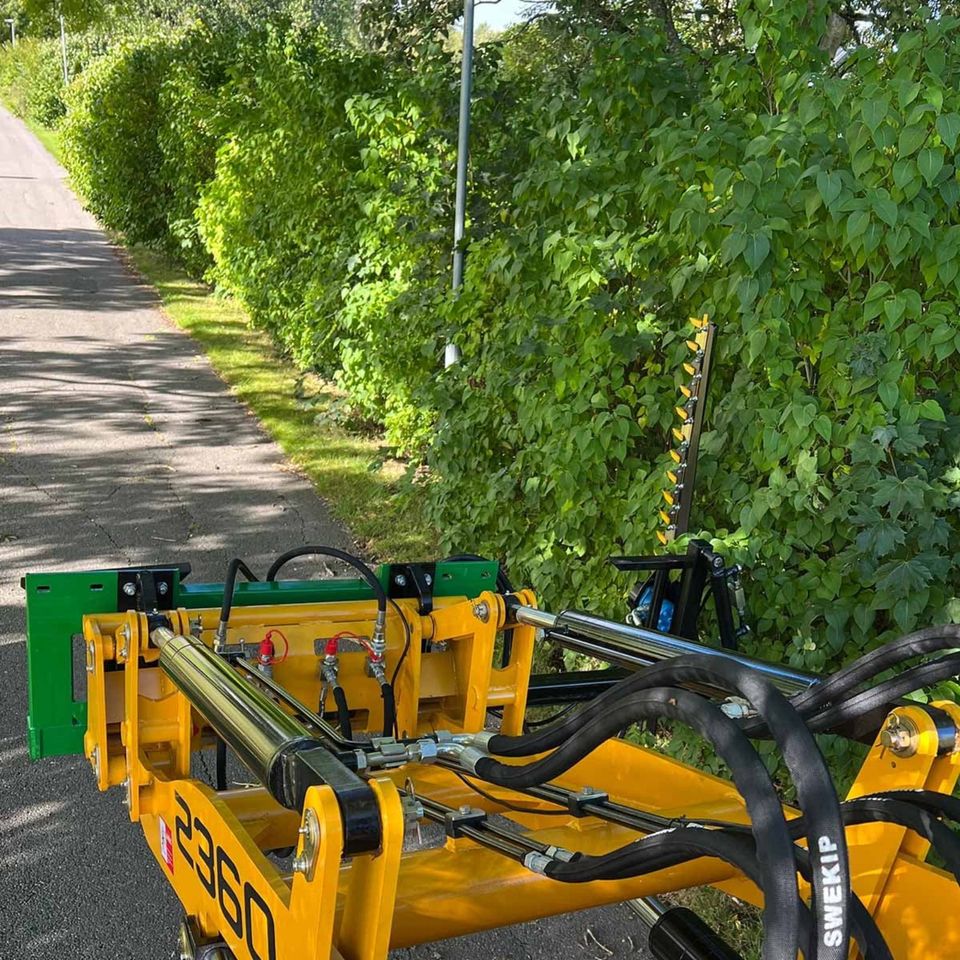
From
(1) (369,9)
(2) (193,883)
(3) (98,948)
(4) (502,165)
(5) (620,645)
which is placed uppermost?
(1) (369,9)

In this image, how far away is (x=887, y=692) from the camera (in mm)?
1896

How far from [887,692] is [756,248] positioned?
191 cm

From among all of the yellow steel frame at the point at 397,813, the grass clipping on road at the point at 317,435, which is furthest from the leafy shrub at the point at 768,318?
the grass clipping on road at the point at 317,435

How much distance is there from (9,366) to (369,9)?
5.28 m

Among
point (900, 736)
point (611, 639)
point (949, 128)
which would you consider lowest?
point (611, 639)

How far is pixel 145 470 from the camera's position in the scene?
28.0 feet

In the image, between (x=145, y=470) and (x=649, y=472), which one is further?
(x=145, y=470)

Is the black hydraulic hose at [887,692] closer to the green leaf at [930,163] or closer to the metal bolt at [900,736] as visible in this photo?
the metal bolt at [900,736]

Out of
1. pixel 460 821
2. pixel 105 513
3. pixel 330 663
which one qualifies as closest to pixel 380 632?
pixel 330 663

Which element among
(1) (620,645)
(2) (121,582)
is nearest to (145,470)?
(2) (121,582)

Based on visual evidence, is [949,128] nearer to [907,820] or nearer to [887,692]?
[887,692]

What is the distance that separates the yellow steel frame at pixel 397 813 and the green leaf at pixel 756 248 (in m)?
1.28

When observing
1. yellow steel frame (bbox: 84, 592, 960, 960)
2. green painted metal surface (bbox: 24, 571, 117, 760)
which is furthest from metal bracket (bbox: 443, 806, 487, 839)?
green painted metal surface (bbox: 24, 571, 117, 760)

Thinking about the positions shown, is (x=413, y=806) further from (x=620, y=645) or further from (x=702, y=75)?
(x=702, y=75)
